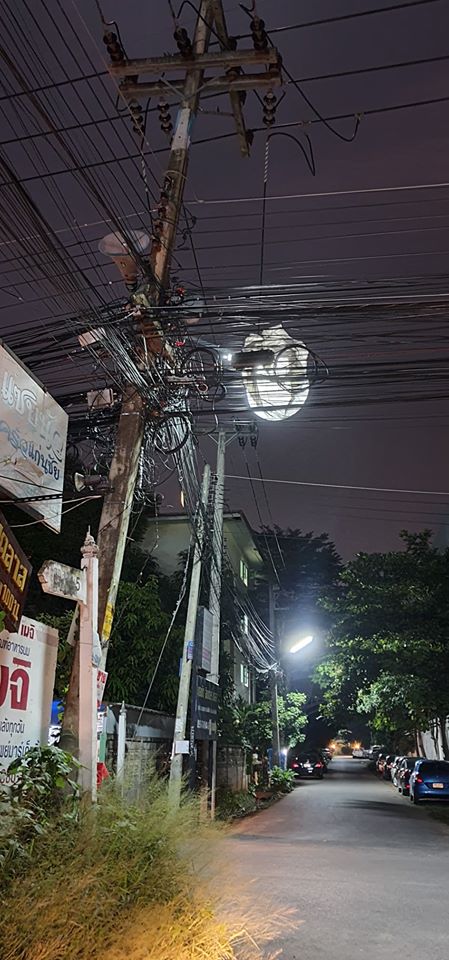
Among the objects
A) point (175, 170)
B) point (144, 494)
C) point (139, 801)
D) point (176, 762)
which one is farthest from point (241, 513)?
point (139, 801)

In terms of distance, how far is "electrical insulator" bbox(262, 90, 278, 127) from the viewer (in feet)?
29.7

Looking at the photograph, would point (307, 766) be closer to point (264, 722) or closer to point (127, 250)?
point (264, 722)

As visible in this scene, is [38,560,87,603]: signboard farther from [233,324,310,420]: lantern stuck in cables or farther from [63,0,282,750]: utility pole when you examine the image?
[233,324,310,420]: lantern stuck in cables

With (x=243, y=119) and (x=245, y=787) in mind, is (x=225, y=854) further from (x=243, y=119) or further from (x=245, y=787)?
(x=245, y=787)

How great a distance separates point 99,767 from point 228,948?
10.1 feet

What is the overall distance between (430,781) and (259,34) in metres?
20.9

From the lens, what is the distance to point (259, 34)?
8305 millimetres

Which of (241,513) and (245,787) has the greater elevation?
(241,513)

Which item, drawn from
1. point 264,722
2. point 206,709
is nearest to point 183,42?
point 206,709

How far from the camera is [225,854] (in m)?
6.54

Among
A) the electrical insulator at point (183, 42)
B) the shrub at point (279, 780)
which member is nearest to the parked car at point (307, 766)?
the shrub at point (279, 780)

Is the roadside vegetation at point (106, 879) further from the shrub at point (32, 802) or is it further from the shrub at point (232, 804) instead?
the shrub at point (232, 804)

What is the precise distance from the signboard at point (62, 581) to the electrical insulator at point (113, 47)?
6225 mm

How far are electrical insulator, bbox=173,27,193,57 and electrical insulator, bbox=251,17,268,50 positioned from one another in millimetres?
869
